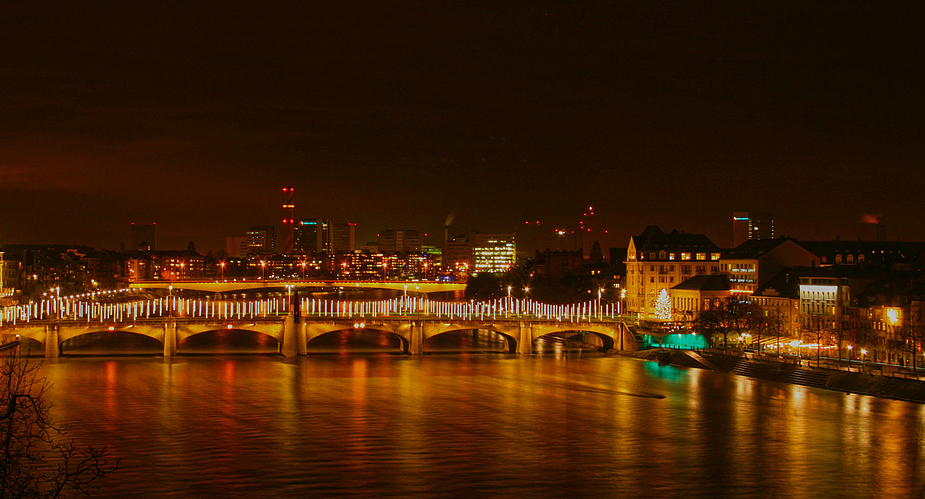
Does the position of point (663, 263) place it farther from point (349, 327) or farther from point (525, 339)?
point (349, 327)

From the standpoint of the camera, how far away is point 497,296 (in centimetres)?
10250

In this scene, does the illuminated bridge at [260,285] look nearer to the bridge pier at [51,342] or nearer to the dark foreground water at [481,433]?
the bridge pier at [51,342]

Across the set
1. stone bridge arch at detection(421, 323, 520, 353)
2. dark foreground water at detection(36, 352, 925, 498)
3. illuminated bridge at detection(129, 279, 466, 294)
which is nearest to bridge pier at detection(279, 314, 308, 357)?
dark foreground water at detection(36, 352, 925, 498)

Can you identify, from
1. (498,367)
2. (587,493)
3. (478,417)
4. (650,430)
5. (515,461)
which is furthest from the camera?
(498,367)

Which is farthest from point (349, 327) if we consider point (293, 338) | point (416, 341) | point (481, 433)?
point (481, 433)

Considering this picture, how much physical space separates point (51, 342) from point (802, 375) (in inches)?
1427

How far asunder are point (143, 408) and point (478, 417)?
38.8ft

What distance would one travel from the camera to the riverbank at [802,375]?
33938 millimetres

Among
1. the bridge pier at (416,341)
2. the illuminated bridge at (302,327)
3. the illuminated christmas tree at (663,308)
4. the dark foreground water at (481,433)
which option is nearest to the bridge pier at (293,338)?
the illuminated bridge at (302,327)

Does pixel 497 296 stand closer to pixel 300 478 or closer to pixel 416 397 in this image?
pixel 416 397

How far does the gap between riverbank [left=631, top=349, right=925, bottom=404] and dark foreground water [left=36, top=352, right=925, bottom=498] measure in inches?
38.7

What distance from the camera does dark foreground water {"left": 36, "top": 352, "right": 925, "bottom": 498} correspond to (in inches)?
867

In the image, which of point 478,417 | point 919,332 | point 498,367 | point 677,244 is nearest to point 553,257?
point 677,244

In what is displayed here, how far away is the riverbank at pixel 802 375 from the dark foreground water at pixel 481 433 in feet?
3.23
